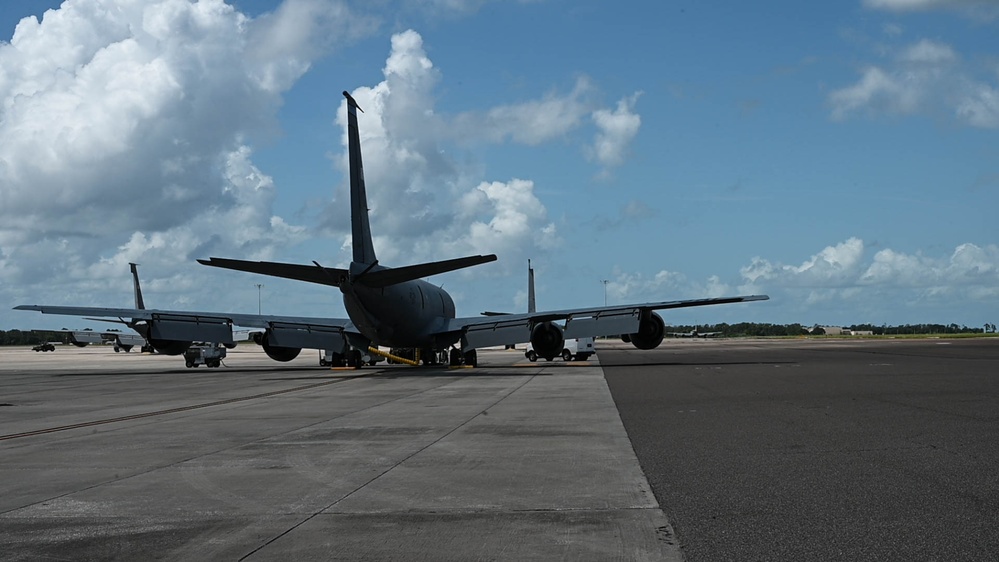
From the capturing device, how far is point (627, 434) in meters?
14.0

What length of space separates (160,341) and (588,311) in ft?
64.0

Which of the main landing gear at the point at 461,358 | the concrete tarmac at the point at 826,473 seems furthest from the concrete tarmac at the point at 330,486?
the main landing gear at the point at 461,358

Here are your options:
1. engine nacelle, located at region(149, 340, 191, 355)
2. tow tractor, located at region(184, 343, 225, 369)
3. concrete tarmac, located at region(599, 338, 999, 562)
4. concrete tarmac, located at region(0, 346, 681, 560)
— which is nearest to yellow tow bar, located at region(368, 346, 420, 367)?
tow tractor, located at region(184, 343, 225, 369)

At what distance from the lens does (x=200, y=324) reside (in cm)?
4128

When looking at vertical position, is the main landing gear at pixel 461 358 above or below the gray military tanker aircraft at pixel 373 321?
below

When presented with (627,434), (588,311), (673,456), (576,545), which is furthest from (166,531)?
(588,311)

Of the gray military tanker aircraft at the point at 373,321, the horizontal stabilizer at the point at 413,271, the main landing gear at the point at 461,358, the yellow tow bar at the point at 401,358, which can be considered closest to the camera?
the horizontal stabilizer at the point at 413,271

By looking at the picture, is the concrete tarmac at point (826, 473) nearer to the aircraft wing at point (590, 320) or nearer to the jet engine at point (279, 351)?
the aircraft wing at point (590, 320)

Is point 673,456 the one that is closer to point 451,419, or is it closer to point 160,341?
point 451,419

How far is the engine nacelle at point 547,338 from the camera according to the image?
131ft

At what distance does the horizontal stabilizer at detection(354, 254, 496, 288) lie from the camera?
28500mm

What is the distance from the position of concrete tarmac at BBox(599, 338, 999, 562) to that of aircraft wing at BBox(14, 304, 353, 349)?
2494 cm

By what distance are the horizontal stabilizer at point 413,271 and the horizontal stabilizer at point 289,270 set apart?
911mm

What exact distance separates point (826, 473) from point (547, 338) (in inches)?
1200
